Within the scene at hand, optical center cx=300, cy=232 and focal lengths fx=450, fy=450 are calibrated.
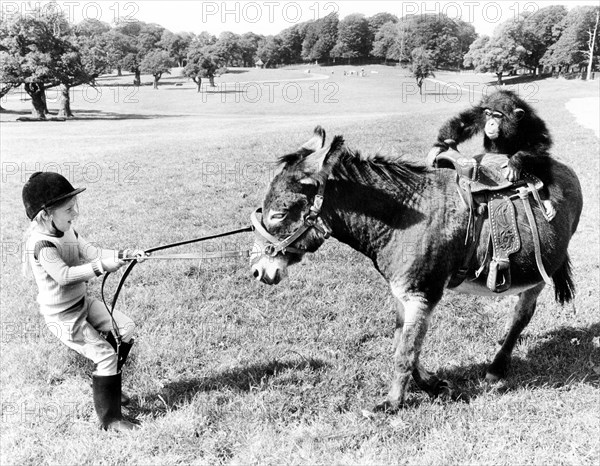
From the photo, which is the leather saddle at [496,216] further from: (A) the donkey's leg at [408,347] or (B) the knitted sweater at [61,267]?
(B) the knitted sweater at [61,267]

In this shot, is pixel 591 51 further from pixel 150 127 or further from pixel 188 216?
pixel 188 216

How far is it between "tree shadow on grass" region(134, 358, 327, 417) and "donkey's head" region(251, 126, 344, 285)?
142cm

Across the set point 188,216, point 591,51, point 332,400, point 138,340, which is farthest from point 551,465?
point 591,51

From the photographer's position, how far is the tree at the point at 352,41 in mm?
110375

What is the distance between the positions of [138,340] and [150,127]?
96.7 ft

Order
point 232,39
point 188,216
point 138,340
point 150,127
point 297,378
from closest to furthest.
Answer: point 297,378 → point 138,340 → point 188,216 → point 150,127 → point 232,39

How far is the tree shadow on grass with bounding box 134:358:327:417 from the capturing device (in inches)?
170

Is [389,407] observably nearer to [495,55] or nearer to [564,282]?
[564,282]

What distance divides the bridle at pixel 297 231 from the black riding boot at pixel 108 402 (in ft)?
5.84

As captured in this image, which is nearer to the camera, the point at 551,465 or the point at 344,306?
the point at 551,465

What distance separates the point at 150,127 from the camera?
105ft

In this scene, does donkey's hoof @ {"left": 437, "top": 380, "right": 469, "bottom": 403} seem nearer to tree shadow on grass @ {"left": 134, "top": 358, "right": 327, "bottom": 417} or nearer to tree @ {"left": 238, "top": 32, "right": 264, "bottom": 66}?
tree shadow on grass @ {"left": 134, "top": 358, "right": 327, "bottom": 417}

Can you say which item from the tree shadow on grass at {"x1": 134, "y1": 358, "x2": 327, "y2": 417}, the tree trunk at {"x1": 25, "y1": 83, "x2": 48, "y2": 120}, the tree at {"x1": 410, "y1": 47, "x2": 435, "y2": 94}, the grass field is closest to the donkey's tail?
the grass field

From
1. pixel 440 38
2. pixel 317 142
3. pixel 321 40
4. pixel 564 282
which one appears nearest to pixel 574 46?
pixel 440 38
